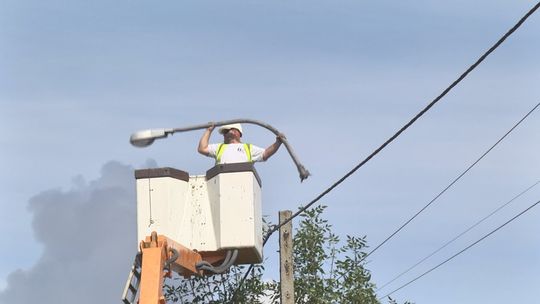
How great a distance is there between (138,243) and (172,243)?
0.51 metres

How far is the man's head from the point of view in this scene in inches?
554

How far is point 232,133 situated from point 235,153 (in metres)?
0.42

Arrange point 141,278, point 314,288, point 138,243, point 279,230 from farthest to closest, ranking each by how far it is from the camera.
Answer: point 314,288, point 279,230, point 138,243, point 141,278

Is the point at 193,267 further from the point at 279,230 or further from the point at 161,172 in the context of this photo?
the point at 279,230

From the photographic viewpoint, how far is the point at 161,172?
1329cm

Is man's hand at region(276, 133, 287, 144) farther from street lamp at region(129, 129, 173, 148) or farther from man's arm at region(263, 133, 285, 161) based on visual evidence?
street lamp at region(129, 129, 173, 148)

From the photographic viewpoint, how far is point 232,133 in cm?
1412

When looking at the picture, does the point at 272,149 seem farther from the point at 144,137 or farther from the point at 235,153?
the point at 144,137

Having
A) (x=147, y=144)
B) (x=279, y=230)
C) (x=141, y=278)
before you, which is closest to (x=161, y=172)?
(x=147, y=144)

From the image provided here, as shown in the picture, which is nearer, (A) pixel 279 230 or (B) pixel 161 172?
(B) pixel 161 172

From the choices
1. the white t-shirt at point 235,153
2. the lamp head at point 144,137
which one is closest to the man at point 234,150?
the white t-shirt at point 235,153

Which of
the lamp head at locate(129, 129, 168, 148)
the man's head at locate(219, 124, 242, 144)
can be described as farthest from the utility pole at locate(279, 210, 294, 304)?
the lamp head at locate(129, 129, 168, 148)

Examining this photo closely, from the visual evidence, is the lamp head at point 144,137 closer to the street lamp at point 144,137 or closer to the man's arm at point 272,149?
the street lamp at point 144,137

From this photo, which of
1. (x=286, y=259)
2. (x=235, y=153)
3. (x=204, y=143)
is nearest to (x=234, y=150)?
(x=235, y=153)
